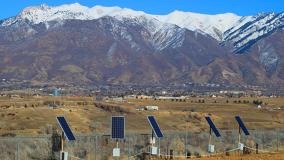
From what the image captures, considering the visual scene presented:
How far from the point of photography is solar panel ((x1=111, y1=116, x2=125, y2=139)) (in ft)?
104

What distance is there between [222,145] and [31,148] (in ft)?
45.4

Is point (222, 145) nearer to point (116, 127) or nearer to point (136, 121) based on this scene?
point (116, 127)

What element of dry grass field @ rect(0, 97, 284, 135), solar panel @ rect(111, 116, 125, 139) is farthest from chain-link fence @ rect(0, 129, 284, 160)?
dry grass field @ rect(0, 97, 284, 135)

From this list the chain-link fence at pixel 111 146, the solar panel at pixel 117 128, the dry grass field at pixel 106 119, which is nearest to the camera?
the solar panel at pixel 117 128

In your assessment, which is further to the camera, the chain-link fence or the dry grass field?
the dry grass field

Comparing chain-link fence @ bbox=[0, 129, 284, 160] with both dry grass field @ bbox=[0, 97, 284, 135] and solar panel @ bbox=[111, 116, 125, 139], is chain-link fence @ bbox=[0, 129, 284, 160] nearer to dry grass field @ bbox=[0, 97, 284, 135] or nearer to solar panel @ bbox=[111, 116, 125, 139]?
solar panel @ bbox=[111, 116, 125, 139]

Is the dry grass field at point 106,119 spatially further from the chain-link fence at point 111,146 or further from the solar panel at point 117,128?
the solar panel at point 117,128

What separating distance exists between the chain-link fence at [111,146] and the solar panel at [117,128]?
89.5 inches

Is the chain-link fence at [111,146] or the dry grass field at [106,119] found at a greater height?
the dry grass field at [106,119]

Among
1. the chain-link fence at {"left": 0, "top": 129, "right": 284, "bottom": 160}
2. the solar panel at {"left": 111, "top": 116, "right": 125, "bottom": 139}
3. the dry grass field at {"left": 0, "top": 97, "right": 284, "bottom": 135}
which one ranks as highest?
the dry grass field at {"left": 0, "top": 97, "right": 284, "bottom": 135}

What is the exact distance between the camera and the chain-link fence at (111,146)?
1325 inches

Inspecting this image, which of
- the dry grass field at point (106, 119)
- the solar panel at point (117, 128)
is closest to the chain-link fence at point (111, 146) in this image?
the solar panel at point (117, 128)

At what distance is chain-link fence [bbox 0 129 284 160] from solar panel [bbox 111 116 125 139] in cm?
227

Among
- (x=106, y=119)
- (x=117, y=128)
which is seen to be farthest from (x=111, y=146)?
(x=106, y=119)
